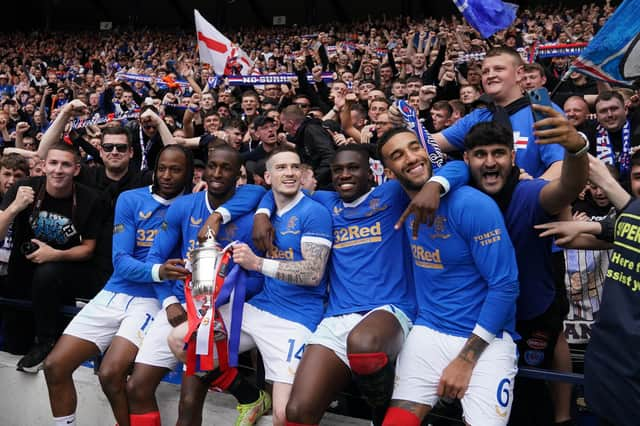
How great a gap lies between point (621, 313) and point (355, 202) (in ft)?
5.91

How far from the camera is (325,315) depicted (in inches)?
151

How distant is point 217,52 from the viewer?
1153 cm

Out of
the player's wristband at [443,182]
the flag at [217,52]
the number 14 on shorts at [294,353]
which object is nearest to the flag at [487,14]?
the player's wristband at [443,182]

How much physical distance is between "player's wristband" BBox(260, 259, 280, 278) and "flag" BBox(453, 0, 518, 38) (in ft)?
14.6

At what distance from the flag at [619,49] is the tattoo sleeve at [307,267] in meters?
1.74

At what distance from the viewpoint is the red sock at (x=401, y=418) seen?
3.18 meters

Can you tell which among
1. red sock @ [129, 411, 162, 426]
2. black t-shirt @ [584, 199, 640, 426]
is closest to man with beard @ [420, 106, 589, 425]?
black t-shirt @ [584, 199, 640, 426]

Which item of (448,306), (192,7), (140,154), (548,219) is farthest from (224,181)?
(192,7)

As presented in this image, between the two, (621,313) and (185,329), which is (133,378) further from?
(621,313)

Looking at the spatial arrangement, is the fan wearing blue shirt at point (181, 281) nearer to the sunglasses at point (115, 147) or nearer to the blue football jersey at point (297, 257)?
the blue football jersey at point (297, 257)

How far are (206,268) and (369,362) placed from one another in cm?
114

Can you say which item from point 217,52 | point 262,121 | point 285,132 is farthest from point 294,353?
point 217,52

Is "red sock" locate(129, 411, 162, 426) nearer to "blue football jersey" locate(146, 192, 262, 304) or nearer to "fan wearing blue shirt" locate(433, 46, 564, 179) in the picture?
"blue football jersey" locate(146, 192, 262, 304)

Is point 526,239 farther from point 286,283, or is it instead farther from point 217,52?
point 217,52
